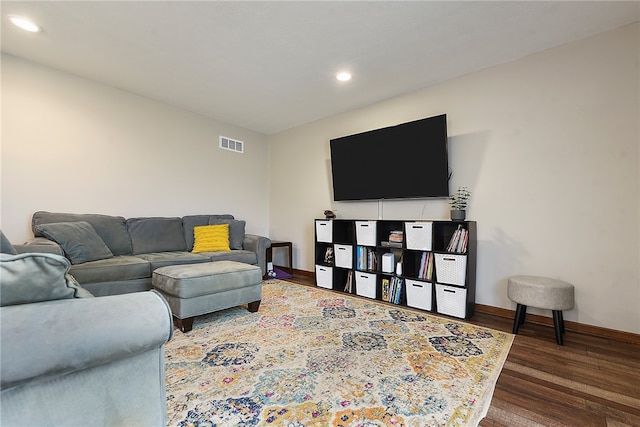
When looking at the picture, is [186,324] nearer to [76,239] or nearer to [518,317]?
[76,239]

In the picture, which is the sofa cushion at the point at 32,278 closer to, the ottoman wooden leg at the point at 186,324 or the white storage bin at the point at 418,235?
the ottoman wooden leg at the point at 186,324

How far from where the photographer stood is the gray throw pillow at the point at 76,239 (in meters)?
2.49

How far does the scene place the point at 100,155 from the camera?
3209 millimetres

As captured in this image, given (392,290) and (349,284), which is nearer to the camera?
(392,290)

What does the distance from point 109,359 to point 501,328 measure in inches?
106

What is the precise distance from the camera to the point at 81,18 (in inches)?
83.3

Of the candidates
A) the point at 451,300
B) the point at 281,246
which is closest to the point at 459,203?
the point at 451,300

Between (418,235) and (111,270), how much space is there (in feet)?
9.57

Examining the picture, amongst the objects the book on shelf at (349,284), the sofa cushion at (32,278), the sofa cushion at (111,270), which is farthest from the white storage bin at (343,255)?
the sofa cushion at (32,278)

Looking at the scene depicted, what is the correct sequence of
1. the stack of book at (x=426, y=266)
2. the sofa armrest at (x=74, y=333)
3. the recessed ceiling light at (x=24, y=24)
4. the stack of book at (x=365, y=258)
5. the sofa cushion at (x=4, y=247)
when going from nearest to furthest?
the sofa armrest at (x=74, y=333)
the sofa cushion at (x=4, y=247)
the recessed ceiling light at (x=24, y=24)
the stack of book at (x=426, y=266)
the stack of book at (x=365, y=258)

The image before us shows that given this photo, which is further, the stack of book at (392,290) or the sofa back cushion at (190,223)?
the sofa back cushion at (190,223)

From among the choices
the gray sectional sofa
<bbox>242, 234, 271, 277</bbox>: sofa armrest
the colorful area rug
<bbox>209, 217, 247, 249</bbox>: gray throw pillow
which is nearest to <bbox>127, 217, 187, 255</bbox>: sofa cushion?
the gray sectional sofa

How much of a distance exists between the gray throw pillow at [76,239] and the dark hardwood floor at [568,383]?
3.22m

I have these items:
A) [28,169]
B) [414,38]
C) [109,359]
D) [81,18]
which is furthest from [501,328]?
[28,169]
